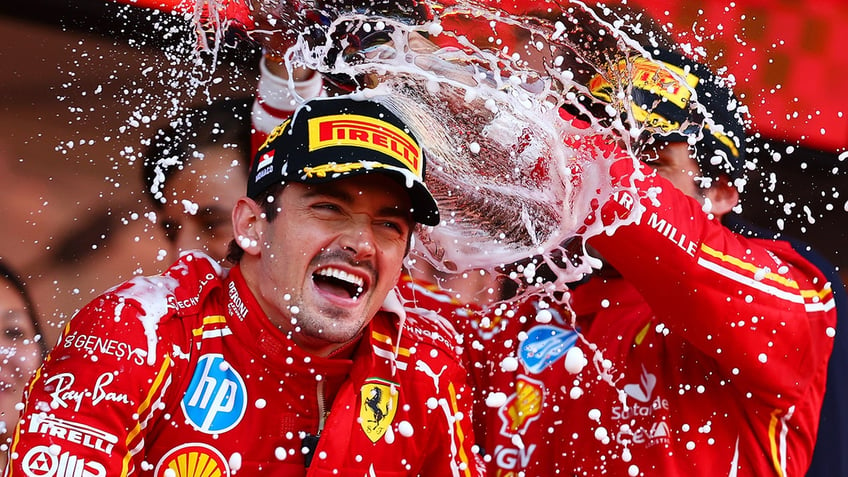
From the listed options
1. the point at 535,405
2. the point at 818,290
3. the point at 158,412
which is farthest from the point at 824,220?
the point at 158,412

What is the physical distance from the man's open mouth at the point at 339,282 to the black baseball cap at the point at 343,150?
0.75 ft

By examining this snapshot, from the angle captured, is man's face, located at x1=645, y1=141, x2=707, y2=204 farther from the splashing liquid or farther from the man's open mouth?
the man's open mouth

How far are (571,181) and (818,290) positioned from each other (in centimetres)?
90

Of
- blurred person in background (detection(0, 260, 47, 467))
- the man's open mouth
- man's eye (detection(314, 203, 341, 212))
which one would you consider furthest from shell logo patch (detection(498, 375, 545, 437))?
blurred person in background (detection(0, 260, 47, 467))

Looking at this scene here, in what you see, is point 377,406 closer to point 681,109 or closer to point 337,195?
point 337,195

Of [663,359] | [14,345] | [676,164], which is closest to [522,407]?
[663,359]

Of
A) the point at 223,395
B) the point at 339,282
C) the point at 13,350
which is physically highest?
the point at 339,282

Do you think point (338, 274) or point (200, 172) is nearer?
point (338, 274)

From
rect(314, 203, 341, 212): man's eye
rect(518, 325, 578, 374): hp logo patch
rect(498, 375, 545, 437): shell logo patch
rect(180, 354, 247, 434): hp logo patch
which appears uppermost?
rect(314, 203, 341, 212): man's eye

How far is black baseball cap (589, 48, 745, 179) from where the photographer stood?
8.84 feet

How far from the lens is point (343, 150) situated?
2121 millimetres

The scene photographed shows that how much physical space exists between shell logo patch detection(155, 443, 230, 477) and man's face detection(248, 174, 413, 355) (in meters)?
0.35

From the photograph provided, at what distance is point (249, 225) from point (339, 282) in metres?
0.28

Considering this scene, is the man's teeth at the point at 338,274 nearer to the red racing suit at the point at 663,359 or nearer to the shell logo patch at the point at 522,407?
the red racing suit at the point at 663,359
